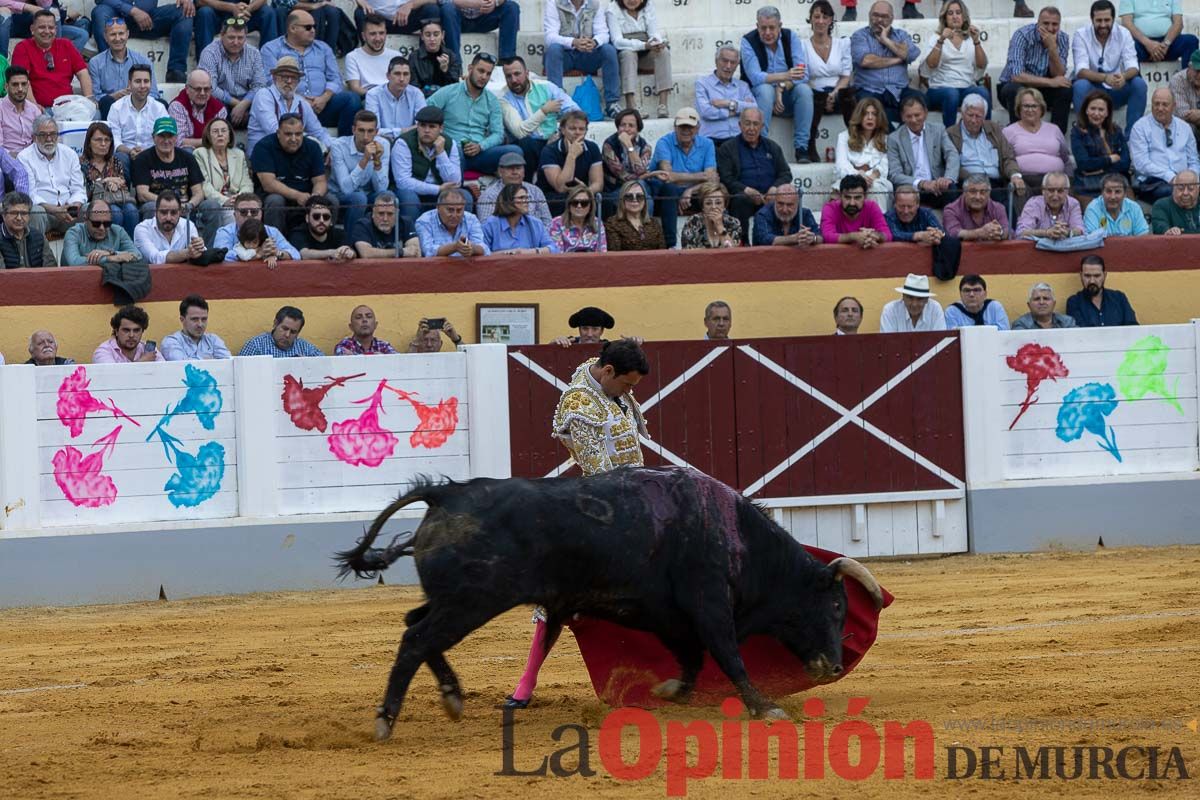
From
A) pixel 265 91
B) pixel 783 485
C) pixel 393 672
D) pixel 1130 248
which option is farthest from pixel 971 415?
pixel 393 672

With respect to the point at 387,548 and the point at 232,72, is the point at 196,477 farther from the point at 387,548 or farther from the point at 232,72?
the point at 387,548

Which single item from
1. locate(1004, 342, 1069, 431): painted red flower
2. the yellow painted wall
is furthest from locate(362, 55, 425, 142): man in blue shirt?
locate(1004, 342, 1069, 431): painted red flower

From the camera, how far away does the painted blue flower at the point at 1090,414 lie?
1266 cm

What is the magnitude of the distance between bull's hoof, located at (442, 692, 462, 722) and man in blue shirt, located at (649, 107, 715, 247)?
7301 millimetres

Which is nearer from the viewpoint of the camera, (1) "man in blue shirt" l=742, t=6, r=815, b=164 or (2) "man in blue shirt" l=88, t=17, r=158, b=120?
(2) "man in blue shirt" l=88, t=17, r=158, b=120

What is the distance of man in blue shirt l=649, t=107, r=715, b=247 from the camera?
13.7 metres

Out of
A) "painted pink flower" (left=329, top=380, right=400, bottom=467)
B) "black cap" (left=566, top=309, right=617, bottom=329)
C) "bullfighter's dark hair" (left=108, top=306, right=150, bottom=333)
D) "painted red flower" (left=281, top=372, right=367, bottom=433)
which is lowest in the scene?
"painted pink flower" (left=329, top=380, right=400, bottom=467)

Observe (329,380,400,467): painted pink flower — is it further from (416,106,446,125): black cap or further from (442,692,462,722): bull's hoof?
(442,692,462,722): bull's hoof

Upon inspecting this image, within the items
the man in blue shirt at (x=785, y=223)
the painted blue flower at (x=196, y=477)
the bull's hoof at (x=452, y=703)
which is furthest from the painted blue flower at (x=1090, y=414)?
the bull's hoof at (x=452, y=703)

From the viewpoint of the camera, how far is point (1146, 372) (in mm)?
12742

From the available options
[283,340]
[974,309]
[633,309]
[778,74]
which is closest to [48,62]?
[283,340]

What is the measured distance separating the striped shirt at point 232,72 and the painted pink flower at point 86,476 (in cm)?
375

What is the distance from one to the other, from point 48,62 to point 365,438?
4368mm

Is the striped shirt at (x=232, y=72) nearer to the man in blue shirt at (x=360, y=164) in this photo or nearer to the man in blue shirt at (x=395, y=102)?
the man in blue shirt at (x=395, y=102)
